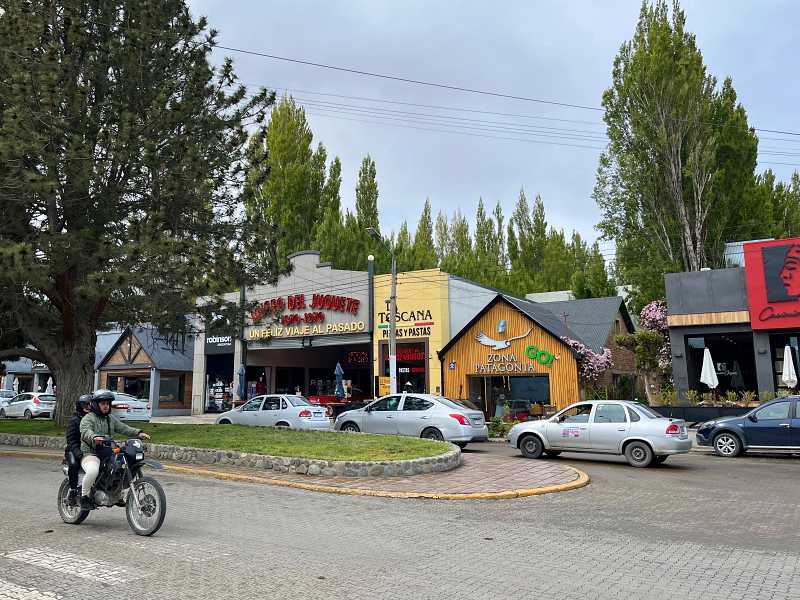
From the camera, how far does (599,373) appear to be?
27875 millimetres

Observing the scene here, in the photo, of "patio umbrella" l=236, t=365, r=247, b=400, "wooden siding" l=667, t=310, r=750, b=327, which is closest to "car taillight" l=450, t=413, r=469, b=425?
"wooden siding" l=667, t=310, r=750, b=327

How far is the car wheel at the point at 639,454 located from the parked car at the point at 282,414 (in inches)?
408

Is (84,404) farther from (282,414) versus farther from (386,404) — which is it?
(282,414)

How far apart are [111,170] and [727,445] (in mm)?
18010

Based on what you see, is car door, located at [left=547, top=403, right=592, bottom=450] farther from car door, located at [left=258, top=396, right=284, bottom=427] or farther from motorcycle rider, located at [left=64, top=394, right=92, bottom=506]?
motorcycle rider, located at [left=64, top=394, right=92, bottom=506]

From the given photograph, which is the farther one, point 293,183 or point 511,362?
point 293,183

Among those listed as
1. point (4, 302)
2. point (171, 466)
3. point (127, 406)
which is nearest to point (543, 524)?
point (171, 466)

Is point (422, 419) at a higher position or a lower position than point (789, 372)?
lower

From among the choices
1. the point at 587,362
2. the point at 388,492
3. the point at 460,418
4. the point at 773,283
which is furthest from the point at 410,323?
the point at 388,492

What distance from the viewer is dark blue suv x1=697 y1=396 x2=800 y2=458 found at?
51.1 ft

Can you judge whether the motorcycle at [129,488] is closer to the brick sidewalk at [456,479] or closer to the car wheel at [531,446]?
the brick sidewalk at [456,479]

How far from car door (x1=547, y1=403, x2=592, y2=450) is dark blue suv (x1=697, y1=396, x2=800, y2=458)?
4445 mm

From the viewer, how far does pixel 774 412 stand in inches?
629

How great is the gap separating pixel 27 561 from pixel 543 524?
5.96 m
